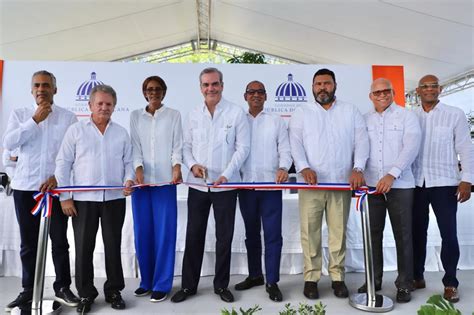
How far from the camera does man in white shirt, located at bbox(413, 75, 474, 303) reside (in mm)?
2625

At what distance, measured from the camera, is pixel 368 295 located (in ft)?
8.10

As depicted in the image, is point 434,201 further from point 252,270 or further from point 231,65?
point 231,65

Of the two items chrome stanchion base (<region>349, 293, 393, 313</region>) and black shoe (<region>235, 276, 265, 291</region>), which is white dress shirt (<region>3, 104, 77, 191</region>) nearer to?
black shoe (<region>235, 276, 265, 291</region>)

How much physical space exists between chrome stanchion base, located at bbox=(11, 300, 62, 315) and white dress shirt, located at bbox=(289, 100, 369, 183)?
190 centimetres

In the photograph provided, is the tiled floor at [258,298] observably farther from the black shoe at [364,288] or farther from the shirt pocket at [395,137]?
the shirt pocket at [395,137]

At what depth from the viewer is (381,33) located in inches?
315

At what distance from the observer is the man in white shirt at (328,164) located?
262cm

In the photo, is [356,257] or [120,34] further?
[120,34]

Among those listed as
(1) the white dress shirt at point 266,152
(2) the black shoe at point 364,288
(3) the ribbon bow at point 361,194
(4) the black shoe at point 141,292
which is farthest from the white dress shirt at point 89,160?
(2) the black shoe at point 364,288

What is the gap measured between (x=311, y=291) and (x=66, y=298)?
1.72m

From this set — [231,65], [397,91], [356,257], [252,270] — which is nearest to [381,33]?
[397,91]

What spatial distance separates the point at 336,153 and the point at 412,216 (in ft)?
2.66

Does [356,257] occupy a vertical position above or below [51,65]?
below

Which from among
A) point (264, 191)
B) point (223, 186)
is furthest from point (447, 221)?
point (223, 186)
